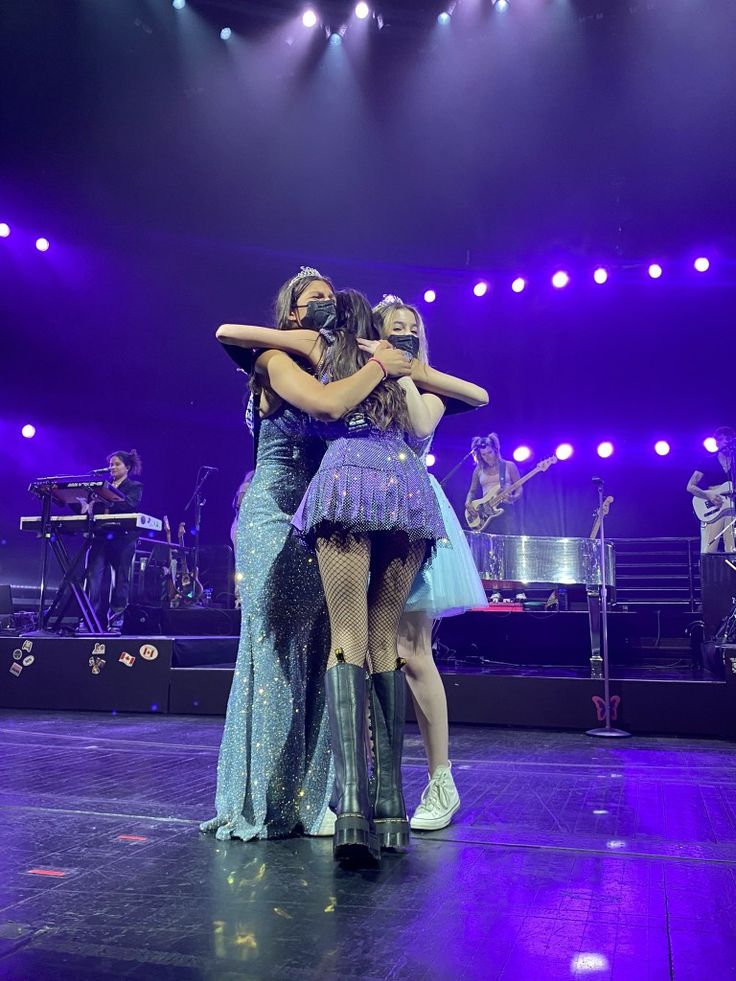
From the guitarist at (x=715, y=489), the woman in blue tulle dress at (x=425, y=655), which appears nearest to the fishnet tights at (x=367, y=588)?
the woman in blue tulle dress at (x=425, y=655)

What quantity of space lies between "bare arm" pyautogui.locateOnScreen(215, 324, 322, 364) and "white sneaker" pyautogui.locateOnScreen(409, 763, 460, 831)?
131 centimetres

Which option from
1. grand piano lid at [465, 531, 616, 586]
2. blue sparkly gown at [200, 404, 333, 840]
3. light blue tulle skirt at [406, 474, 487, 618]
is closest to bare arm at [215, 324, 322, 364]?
blue sparkly gown at [200, 404, 333, 840]

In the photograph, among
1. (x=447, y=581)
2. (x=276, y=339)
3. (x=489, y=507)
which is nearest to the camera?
(x=276, y=339)

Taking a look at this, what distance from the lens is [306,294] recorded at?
90.4 inches

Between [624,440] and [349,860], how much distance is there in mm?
8773

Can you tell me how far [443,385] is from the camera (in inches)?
92.8

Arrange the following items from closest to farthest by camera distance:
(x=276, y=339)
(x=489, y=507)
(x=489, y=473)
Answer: (x=276, y=339)
(x=489, y=507)
(x=489, y=473)

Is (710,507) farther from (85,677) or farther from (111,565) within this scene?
(85,677)

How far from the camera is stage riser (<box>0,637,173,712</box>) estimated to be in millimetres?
5445

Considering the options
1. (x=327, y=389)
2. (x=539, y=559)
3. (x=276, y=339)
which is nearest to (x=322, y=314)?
(x=276, y=339)

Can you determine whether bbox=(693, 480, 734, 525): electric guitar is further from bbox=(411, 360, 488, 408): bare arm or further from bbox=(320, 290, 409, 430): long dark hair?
bbox=(320, 290, 409, 430): long dark hair

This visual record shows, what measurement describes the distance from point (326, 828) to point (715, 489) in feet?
24.7

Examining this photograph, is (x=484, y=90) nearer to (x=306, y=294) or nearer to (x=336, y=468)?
(x=306, y=294)

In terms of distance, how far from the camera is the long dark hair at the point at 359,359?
207cm
